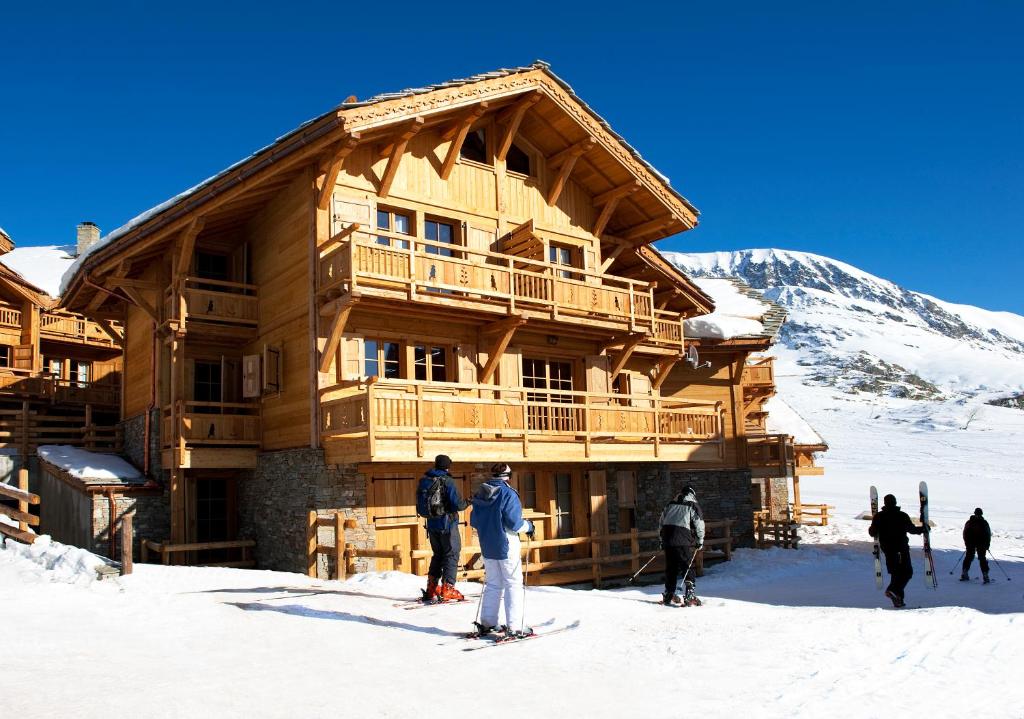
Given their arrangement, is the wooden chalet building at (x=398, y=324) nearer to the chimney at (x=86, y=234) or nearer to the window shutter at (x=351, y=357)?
the window shutter at (x=351, y=357)

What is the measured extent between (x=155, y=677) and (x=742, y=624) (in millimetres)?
6294

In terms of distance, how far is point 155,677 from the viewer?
7766mm

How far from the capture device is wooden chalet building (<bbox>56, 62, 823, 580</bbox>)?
17.5 metres

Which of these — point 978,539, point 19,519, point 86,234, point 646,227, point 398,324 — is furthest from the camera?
point 86,234

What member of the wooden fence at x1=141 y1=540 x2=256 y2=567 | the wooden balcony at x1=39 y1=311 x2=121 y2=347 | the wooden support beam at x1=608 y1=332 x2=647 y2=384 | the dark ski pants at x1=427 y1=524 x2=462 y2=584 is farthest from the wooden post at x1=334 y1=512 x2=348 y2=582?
the wooden balcony at x1=39 y1=311 x2=121 y2=347

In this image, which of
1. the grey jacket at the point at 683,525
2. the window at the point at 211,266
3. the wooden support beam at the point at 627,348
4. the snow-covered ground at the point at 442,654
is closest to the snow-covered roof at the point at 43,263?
the window at the point at 211,266

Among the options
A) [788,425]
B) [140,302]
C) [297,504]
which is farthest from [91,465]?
[788,425]

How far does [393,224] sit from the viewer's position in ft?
64.7

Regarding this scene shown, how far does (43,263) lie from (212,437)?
27170mm

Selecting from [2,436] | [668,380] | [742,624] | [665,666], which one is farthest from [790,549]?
[2,436]

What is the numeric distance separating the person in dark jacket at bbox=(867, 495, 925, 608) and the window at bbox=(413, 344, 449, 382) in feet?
30.9

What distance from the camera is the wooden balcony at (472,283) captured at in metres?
17.3

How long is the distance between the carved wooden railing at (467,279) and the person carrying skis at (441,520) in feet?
19.2

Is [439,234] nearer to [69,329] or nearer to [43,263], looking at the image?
[69,329]
